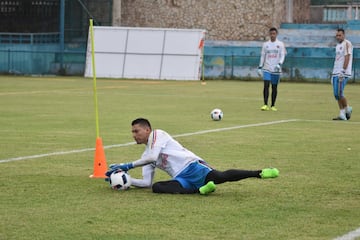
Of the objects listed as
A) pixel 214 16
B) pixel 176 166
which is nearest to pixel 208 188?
pixel 176 166

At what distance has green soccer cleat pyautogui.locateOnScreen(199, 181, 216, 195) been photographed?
11211 millimetres

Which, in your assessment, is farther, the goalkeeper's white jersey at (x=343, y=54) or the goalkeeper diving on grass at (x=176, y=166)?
the goalkeeper's white jersey at (x=343, y=54)

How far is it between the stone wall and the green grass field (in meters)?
31.7

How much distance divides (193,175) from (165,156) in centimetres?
38

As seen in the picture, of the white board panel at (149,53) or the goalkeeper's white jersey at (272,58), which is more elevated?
the goalkeeper's white jersey at (272,58)

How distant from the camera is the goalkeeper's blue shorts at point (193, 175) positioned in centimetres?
1138

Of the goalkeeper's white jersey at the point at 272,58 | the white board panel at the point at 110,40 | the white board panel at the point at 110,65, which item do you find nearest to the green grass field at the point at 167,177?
the goalkeeper's white jersey at the point at 272,58

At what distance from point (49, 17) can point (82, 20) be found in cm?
195

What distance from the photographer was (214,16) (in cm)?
6097

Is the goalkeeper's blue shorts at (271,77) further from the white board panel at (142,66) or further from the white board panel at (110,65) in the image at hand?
the white board panel at (110,65)

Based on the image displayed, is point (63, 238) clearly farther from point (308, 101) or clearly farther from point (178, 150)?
point (308, 101)

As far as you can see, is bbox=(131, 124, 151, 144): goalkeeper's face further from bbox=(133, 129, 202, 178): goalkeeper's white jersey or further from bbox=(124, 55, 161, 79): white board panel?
bbox=(124, 55, 161, 79): white board panel

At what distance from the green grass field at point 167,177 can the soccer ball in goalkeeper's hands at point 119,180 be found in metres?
0.14

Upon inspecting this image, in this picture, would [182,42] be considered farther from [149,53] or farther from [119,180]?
[119,180]
